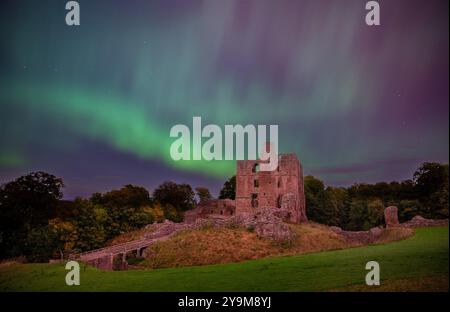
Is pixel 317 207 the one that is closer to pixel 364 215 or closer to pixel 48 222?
pixel 364 215

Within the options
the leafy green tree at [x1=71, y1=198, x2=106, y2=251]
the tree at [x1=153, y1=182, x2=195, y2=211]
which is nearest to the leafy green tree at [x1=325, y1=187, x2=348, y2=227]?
the tree at [x1=153, y1=182, x2=195, y2=211]

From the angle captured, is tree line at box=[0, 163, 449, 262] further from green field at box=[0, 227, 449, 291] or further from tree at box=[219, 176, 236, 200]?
green field at box=[0, 227, 449, 291]

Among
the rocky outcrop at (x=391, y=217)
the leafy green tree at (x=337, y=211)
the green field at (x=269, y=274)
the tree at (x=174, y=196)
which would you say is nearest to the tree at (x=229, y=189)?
the tree at (x=174, y=196)

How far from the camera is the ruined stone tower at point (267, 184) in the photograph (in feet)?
130

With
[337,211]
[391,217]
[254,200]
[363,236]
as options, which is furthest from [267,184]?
[337,211]

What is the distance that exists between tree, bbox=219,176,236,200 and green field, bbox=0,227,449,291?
44.6 m

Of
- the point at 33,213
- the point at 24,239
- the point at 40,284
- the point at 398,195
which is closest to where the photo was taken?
the point at 40,284

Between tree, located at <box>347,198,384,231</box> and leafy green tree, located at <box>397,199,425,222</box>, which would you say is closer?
leafy green tree, located at <box>397,199,425,222</box>

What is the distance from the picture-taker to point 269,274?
1580 cm

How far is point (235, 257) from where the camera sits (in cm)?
2183

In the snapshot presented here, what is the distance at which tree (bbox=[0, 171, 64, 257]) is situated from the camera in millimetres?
28156
